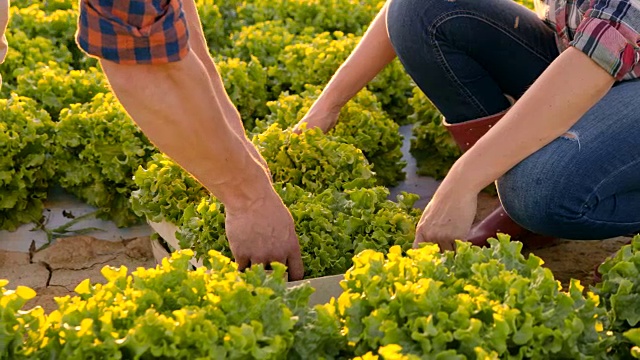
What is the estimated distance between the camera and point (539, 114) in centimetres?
311

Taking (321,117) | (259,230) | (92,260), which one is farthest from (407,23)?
(92,260)

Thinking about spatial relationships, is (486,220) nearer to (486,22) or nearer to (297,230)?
(486,22)

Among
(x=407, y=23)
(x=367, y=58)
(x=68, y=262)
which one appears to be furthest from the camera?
(x=68, y=262)

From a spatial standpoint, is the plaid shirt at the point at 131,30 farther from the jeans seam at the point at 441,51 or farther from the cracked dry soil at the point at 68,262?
the cracked dry soil at the point at 68,262

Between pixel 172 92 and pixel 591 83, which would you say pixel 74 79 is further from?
pixel 591 83

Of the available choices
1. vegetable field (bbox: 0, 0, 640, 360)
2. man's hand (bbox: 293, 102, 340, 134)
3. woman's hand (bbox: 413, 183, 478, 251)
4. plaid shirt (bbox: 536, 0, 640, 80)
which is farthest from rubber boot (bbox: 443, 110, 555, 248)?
plaid shirt (bbox: 536, 0, 640, 80)

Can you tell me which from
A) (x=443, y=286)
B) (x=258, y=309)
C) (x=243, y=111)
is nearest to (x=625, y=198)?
(x=443, y=286)

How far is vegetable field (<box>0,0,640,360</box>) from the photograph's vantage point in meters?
2.38

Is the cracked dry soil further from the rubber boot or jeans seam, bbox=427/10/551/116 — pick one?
jeans seam, bbox=427/10/551/116

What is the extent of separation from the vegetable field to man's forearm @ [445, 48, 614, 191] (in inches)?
16.4

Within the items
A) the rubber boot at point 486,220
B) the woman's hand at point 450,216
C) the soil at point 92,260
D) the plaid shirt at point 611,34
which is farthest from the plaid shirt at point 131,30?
the soil at point 92,260

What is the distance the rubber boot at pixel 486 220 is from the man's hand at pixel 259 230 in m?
1.04

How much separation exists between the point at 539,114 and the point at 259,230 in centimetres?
102

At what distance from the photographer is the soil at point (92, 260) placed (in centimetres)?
428
